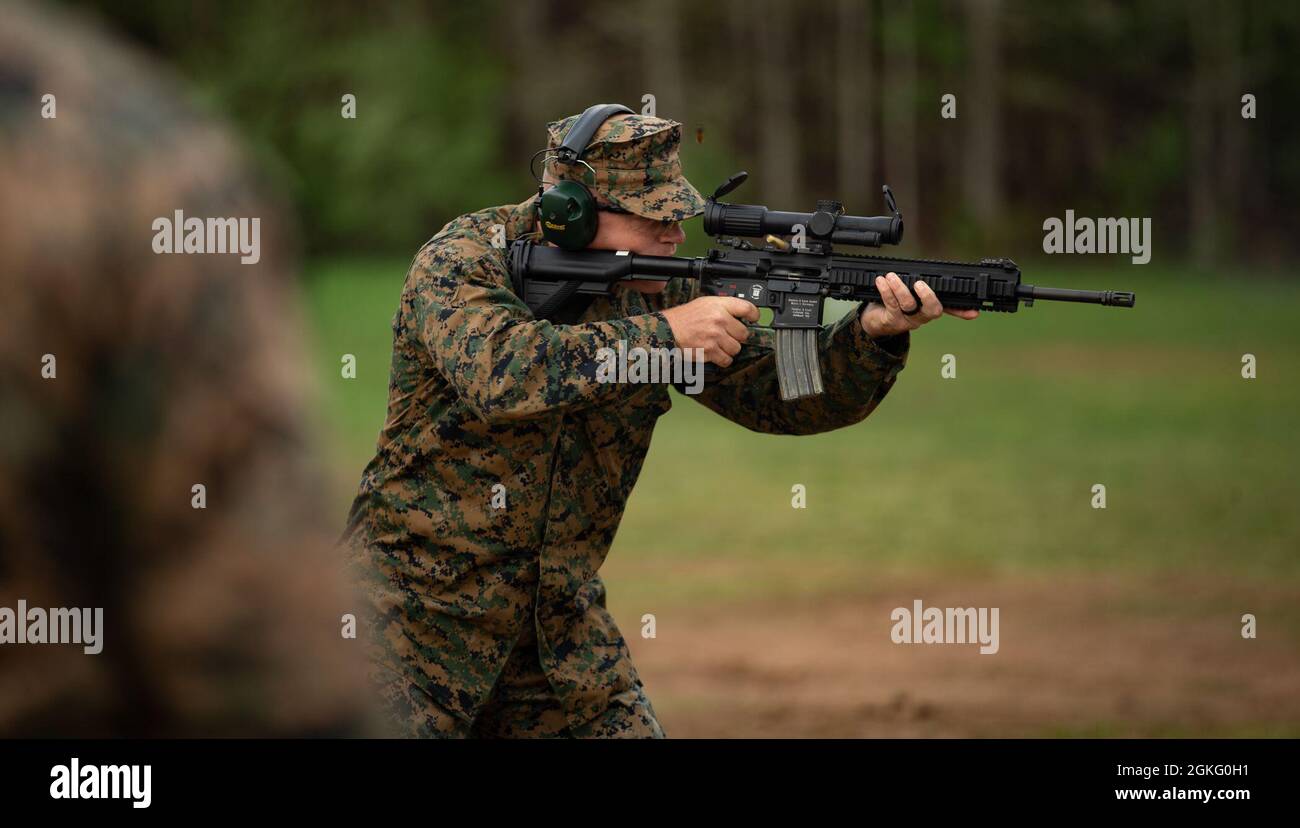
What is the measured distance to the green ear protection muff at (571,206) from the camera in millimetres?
5168

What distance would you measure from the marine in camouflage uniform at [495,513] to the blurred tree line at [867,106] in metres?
38.9

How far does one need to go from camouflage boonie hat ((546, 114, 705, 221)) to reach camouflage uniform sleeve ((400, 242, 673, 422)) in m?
0.47

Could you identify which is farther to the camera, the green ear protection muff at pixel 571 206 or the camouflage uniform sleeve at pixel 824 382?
the camouflage uniform sleeve at pixel 824 382

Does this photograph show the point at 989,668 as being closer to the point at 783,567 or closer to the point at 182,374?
the point at 783,567

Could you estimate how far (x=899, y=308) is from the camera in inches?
206

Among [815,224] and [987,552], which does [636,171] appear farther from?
[987,552]

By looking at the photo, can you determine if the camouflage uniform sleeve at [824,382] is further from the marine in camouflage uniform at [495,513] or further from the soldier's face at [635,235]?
the soldier's face at [635,235]

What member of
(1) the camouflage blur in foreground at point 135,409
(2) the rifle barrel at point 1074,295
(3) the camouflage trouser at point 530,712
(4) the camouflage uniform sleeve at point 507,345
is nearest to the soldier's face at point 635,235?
(4) the camouflage uniform sleeve at point 507,345

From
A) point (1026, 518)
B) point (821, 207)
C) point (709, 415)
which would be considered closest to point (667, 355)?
point (821, 207)

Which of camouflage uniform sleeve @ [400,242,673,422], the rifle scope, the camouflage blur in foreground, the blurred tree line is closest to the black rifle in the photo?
the rifle scope

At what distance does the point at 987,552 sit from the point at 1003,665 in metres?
3.59

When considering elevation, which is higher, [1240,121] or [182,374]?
[1240,121]

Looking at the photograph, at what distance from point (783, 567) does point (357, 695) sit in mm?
12948
